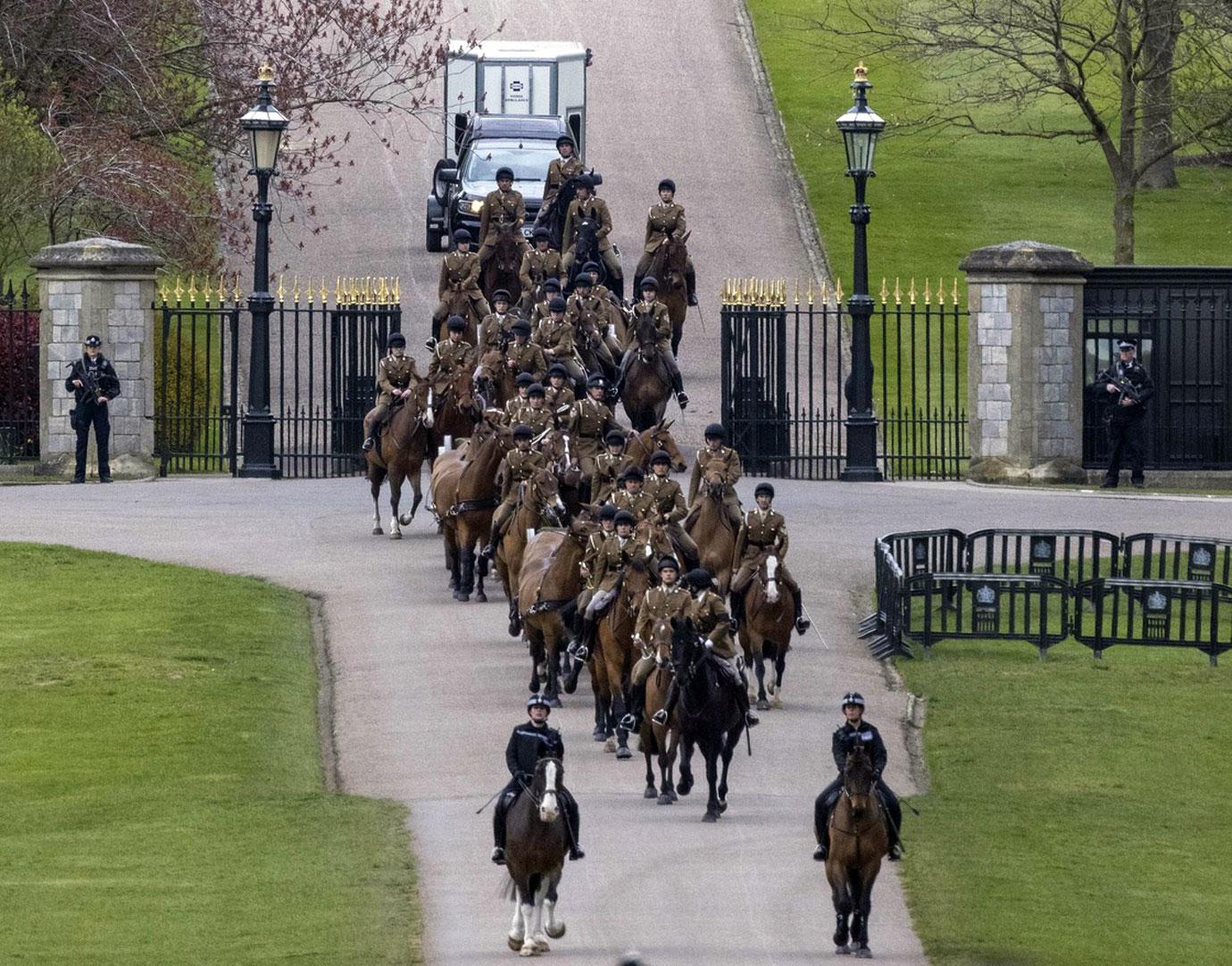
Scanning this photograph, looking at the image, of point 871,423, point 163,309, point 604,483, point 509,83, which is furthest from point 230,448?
point 509,83

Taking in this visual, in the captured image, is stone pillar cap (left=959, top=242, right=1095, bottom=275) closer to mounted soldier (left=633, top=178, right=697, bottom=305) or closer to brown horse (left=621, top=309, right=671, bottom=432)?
mounted soldier (left=633, top=178, right=697, bottom=305)

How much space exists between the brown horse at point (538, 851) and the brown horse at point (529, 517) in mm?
7509

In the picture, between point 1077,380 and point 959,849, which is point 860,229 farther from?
point 959,849

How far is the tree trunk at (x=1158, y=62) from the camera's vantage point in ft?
149

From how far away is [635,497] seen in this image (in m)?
20.1

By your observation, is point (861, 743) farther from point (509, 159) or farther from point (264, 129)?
point (509, 159)

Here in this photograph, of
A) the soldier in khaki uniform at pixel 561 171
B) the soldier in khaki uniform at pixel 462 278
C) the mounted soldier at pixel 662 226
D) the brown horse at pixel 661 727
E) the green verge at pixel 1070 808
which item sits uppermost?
the soldier in khaki uniform at pixel 561 171

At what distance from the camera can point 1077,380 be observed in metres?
34.0

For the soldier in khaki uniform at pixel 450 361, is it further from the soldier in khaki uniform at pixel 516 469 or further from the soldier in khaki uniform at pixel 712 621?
the soldier in khaki uniform at pixel 712 621

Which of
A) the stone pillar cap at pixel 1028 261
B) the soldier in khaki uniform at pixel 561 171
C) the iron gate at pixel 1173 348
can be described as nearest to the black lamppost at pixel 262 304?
the soldier in khaki uniform at pixel 561 171

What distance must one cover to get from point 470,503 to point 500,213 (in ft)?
26.2

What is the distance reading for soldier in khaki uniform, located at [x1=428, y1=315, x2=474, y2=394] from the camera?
2775cm

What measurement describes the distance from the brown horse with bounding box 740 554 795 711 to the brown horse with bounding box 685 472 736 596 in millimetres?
905

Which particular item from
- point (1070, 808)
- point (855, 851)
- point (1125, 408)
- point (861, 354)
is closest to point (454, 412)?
point (861, 354)
